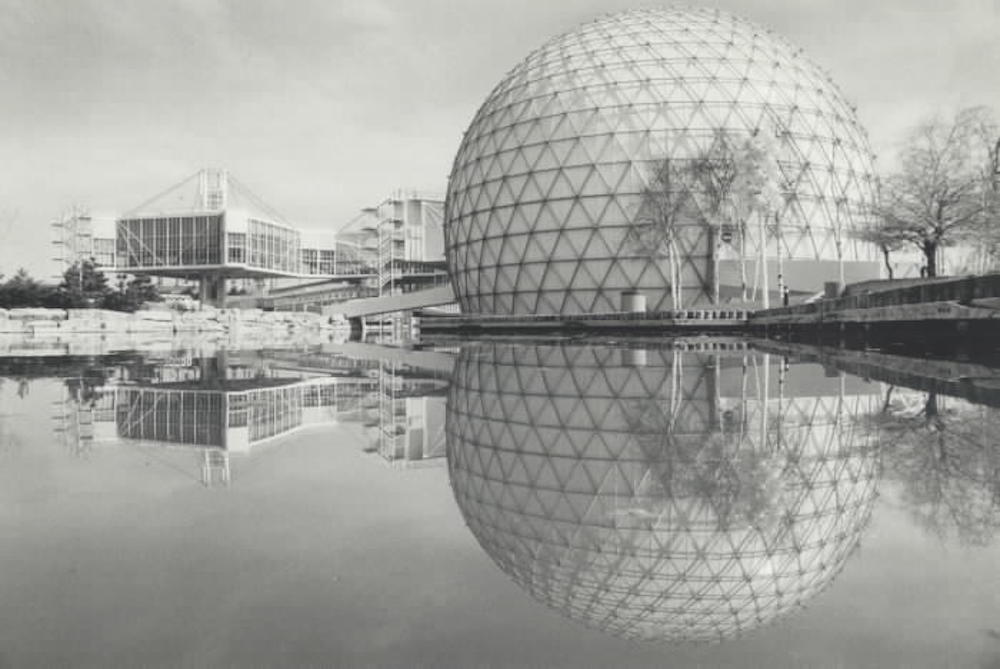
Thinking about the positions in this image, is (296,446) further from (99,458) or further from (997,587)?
(997,587)

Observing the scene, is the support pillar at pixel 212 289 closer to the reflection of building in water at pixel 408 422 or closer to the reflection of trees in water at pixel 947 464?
the reflection of building in water at pixel 408 422

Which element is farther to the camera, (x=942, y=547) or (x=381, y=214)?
(x=381, y=214)

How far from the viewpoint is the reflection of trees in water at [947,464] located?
2857 millimetres

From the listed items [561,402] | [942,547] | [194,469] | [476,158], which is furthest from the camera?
[476,158]

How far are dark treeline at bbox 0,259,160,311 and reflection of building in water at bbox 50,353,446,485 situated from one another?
1652 inches

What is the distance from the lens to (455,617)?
2.06 m

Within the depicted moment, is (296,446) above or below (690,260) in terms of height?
below

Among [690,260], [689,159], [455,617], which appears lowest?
[455,617]

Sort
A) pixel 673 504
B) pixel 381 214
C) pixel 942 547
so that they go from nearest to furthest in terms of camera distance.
Answer: pixel 942 547
pixel 673 504
pixel 381 214

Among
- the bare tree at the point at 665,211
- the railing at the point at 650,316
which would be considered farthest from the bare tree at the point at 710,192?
the railing at the point at 650,316

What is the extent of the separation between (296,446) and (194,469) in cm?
102

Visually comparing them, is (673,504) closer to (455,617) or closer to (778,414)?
(455,617)

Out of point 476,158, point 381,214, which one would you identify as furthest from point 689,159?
point 381,214

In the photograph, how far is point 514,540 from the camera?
2816 millimetres
